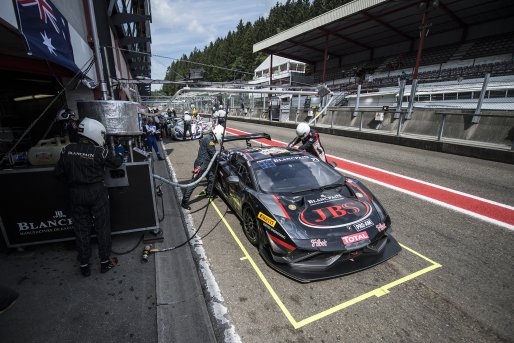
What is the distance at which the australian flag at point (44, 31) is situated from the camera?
299 centimetres

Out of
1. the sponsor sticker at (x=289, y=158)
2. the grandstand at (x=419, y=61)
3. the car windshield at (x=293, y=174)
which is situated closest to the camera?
the car windshield at (x=293, y=174)

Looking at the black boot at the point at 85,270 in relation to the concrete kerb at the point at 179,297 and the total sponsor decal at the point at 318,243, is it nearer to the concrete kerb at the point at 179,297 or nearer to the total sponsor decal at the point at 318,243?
the concrete kerb at the point at 179,297

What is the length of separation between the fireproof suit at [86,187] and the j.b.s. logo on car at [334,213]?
2573 mm

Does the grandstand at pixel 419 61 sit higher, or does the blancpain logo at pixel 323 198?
A: the grandstand at pixel 419 61

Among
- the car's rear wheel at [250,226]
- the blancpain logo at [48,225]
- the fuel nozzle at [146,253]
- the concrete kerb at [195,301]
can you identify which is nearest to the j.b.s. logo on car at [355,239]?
the car's rear wheel at [250,226]

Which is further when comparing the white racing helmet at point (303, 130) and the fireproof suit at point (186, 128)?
the fireproof suit at point (186, 128)

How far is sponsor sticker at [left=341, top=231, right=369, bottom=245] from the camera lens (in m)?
2.98

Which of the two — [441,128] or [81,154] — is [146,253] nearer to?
[81,154]

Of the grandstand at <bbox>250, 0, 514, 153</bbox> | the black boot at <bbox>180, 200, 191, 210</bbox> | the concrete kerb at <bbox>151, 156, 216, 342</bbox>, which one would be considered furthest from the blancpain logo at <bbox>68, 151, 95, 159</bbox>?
the grandstand at <bbox>250, 0, 514, 153</bbox>

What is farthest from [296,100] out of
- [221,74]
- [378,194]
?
[221,74]

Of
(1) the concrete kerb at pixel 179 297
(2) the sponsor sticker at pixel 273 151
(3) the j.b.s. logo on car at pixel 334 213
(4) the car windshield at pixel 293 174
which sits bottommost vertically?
(1) the concrete kerb at pixel 179 297

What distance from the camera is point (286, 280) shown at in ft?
10.3

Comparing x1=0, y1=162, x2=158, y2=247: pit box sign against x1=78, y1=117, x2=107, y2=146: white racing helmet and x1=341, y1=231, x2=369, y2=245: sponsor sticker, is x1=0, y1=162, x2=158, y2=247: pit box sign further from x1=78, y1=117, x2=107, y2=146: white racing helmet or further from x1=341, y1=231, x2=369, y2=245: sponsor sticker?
x1=341, y1=231, x2=369, y2=245: sponsor sticker

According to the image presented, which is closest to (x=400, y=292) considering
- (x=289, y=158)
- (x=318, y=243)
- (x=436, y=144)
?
(x=318, y=243)
